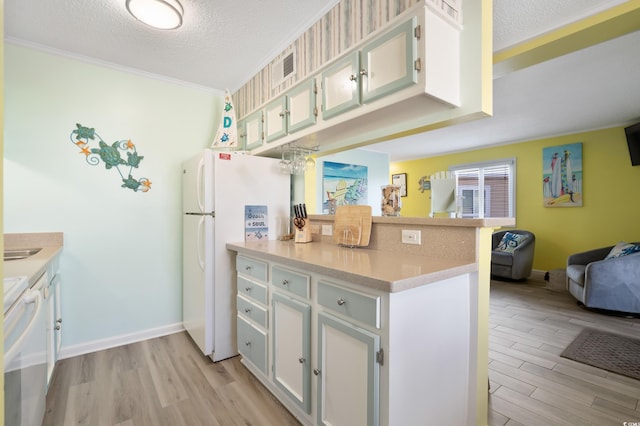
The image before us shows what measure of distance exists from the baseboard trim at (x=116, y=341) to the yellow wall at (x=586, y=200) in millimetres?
5689

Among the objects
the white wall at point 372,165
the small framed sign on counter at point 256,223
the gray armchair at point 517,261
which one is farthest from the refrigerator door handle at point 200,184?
the gray armchair at point 517,261

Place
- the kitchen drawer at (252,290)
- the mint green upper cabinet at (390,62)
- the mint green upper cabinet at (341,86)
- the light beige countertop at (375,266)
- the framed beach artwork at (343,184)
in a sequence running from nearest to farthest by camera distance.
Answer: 1. the light beige countertop at (375,266)
2. the mint green upper cabinet at (390,62)
3. the mint green upper cabinet at (341,86)
4. the kitchen drawer at (252,290)
5. the framed beach artwork at (343,184)

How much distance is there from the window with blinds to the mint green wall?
16.0 feet

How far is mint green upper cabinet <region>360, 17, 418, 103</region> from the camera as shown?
138 centimetres

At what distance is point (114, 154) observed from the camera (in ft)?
8.70

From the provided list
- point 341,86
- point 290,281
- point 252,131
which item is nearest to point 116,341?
point 290,281

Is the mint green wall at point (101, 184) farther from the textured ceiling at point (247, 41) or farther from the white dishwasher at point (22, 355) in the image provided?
→ the white dishwasher at point (22, 355)

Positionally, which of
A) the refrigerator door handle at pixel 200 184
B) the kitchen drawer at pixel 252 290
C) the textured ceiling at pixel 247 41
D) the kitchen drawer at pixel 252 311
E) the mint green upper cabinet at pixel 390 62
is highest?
the textured ceiling at pixel 247 41

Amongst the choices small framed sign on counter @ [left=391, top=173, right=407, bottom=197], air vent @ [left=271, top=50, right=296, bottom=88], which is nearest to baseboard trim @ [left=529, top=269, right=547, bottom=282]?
small framed sign on counter @ [left=391, top=173, right=407, bottom=197]

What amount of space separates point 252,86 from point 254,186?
1022 millimetres

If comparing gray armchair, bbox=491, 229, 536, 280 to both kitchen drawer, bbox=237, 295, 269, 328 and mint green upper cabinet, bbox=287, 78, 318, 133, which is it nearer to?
mint green upper cabinet, bbox=287, 78, 318, 133

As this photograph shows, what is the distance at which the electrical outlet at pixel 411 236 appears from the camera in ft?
5.76

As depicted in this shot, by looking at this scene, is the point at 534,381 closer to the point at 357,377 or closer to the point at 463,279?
the point at 463,279

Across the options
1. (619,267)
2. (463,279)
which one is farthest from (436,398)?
(619,267)
